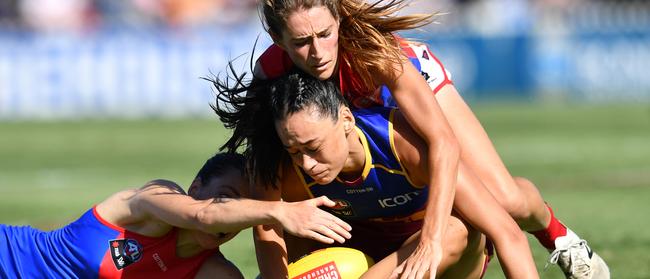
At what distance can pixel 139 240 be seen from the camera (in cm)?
581

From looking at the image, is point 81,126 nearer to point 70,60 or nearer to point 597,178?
point 70,60

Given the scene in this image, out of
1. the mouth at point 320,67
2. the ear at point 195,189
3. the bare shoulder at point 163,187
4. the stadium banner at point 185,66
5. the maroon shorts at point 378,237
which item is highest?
the mouth at point 320,67

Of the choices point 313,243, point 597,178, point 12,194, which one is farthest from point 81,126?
point 313,243

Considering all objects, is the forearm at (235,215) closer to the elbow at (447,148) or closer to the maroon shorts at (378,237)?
the elbow at (447,148)

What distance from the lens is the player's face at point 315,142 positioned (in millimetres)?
5504

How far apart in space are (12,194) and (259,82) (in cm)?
671

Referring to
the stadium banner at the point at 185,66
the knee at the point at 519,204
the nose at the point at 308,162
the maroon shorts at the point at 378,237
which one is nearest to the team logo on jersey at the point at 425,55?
the knee at the point at 519,204

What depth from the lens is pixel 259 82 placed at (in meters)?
6.11

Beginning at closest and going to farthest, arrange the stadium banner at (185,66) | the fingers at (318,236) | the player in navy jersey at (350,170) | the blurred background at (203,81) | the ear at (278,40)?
the fingers at (318,236) → the player in navy jersey at (350,170) → the ear at (278,40) → the blurred background at (203,81) → the stadium banner at (185,66)

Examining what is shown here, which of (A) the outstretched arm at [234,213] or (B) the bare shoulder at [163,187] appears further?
(B) the bare shoulder at [163,187]

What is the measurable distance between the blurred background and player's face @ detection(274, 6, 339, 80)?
23.5 ft

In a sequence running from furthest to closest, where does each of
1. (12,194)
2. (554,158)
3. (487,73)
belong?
1. (487,73)
2. (554,158)
3. (12,194)

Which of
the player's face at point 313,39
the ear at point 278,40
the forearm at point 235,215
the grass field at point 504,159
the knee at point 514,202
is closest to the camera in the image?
the forearm at point 235,215

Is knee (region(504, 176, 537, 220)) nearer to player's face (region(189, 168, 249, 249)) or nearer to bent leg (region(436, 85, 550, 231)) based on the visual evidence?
bent leg (region(436, 85, 550, 231))
